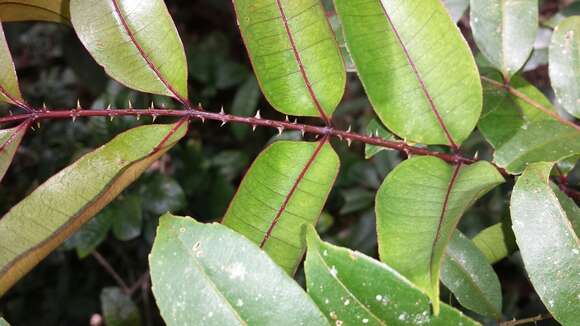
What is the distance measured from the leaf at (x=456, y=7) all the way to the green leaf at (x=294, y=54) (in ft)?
1.55

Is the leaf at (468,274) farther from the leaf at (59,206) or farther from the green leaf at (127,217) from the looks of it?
the green leaf at (127,217)

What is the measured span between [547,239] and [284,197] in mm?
319

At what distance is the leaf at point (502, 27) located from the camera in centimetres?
98

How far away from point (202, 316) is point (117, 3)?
16.8 inches

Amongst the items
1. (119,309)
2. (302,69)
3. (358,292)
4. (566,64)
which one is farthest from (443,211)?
(119,309)

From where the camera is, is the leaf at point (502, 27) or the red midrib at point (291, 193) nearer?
the red midrib at point (291, 193)

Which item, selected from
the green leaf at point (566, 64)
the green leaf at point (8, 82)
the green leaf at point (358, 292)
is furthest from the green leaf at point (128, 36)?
the green leaf at point (566, 64)

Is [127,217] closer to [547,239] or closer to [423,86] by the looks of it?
[423,86]

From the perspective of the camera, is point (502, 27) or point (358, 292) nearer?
point (358, 292)

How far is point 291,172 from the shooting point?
0.81 metres

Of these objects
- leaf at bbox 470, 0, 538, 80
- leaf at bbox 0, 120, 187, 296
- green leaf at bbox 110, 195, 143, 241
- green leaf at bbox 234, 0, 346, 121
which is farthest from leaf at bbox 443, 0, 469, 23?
green leaf at bbox 110, 195, 143, 241

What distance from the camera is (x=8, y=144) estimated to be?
803 millimetres

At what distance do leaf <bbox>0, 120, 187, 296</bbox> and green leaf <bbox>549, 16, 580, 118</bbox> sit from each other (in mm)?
638

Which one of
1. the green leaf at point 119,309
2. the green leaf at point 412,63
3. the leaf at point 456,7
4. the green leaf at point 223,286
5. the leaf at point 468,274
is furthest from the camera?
the green leaf at point 119,309
